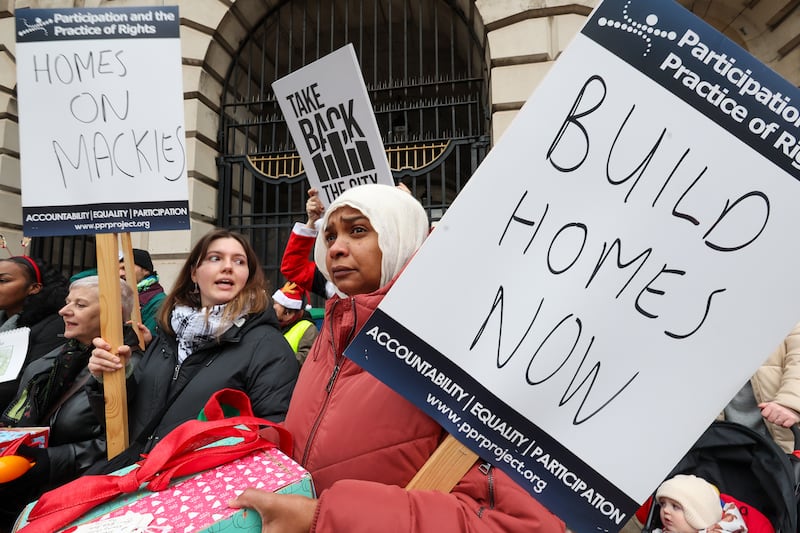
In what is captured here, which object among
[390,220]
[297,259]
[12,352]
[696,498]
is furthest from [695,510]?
[12,352]

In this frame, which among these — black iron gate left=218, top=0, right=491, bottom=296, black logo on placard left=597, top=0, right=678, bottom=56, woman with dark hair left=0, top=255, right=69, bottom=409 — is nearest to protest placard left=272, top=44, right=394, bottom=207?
black logo on placard left=597, top=0, right=678, bottom=56

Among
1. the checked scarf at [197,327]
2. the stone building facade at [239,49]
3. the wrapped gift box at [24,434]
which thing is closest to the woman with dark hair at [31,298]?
the wrapped gift box at [24,434]

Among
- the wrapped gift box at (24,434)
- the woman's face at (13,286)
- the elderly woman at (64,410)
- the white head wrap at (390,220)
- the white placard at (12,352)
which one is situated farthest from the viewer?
the woman's face at (13,286)

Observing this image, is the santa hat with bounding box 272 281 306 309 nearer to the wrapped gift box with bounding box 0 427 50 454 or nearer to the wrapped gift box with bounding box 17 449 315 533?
the wrapped gift box with bounding box 0 427 50 454

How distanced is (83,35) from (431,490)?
95.1 inches

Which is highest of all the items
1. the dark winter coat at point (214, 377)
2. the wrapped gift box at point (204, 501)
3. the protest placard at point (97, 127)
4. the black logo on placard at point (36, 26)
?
the black logo on placard at point (36, 26)

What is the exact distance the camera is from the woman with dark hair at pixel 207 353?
1.66 m

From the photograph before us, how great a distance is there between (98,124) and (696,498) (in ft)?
10.4

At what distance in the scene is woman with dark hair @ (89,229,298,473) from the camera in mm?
1658

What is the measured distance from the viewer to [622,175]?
0.94 metres

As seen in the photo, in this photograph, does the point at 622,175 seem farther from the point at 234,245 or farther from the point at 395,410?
the point at 234,245

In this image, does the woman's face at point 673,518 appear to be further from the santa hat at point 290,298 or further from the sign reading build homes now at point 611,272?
the santa hat at point 290,298

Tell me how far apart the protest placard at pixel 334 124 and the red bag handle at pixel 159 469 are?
1941 millimetres

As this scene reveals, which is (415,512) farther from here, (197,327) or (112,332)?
(112,332)
